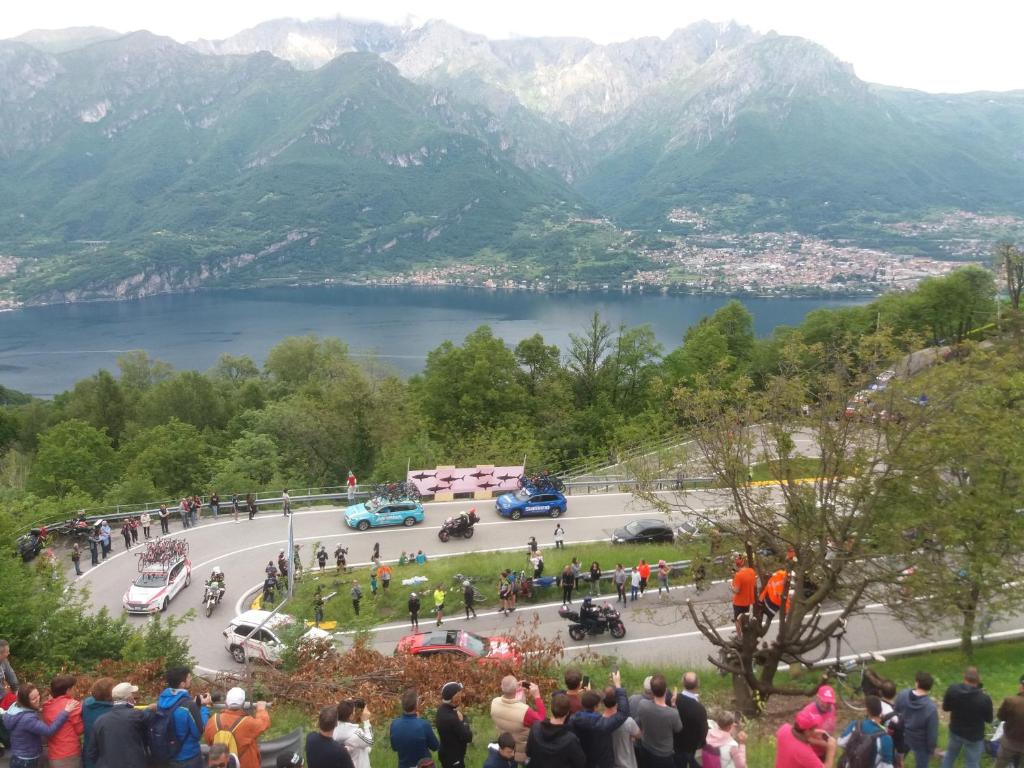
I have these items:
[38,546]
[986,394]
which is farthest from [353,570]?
[986,394]

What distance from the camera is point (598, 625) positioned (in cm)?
1873

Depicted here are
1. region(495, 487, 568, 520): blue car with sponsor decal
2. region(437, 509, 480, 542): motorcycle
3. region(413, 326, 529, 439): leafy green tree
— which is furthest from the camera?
region(413, 326, 529, 439): leafy green tree

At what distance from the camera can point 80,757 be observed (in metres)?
7.55

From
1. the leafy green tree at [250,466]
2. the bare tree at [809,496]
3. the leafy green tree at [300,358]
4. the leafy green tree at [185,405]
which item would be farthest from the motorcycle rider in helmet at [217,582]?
the leafy green tree at [300,358]

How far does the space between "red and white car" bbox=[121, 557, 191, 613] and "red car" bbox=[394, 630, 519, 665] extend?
10127mm

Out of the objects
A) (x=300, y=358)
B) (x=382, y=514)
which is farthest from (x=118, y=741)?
(x=300, y=358)

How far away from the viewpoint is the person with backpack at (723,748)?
7379 millimetres

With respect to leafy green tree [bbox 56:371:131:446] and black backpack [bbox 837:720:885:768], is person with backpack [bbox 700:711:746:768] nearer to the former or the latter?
black backpack [bbox 837:720:885:768]

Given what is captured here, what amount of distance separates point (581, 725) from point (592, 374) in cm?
4639

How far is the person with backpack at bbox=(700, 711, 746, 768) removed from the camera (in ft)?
24.2

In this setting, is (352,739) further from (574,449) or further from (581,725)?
(574,449)

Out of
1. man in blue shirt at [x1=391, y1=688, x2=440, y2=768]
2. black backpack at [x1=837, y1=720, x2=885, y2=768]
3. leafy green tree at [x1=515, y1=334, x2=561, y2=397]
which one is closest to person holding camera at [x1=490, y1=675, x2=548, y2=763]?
man in blue shirt at [x1=391, y1=688, x2=440, y2=768]

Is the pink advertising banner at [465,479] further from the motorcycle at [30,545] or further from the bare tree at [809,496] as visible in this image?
the bare tree at [809,496]

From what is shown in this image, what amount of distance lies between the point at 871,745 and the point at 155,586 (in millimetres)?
20989
